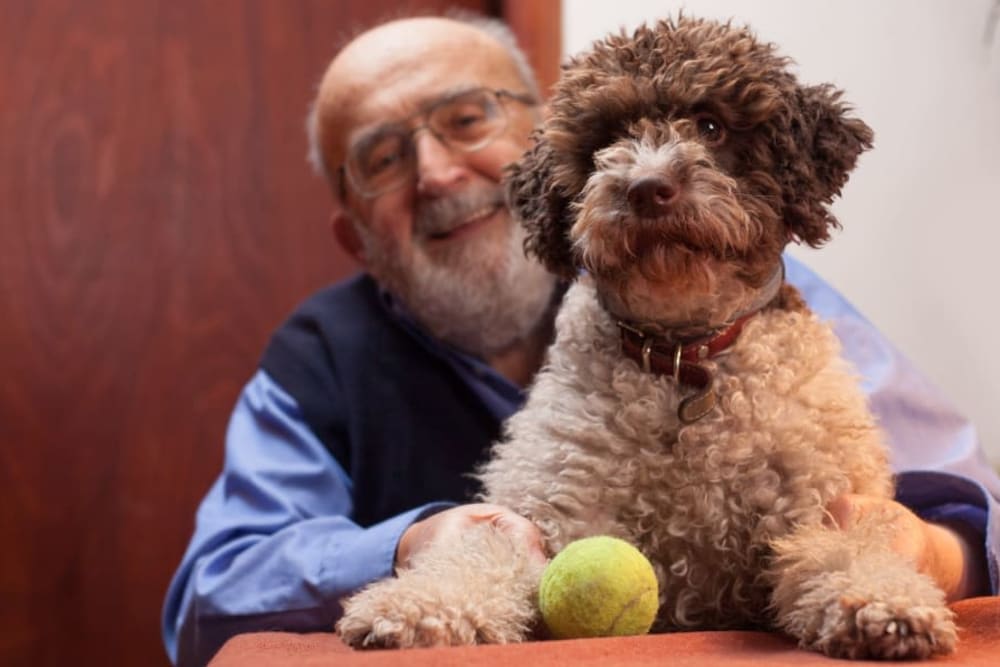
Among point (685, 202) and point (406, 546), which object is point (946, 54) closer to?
point (685, 202)

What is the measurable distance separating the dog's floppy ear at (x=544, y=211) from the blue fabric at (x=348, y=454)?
41 centimetres

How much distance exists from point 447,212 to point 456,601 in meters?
1.02

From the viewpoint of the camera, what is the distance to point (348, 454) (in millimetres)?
2115

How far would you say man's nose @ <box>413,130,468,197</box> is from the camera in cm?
214

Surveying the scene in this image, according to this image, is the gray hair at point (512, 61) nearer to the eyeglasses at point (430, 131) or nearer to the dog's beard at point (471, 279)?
the eyeglasses at point (430, 131)

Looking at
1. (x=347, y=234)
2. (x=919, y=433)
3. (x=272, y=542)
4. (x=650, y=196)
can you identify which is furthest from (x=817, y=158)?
(x=347, y=234)

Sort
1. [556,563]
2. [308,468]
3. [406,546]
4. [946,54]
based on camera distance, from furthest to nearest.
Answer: [946,54] < [308,468] < [406,546] < [556,563]

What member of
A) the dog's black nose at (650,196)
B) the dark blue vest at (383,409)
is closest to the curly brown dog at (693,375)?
the dog's black nose at (650,196)

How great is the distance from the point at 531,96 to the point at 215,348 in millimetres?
1130

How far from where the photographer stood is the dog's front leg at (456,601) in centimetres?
127

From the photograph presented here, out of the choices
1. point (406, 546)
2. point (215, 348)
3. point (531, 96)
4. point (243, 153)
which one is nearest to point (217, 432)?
point (215, 348)

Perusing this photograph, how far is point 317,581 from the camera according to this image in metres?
1.72

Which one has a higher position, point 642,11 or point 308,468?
point 642,11

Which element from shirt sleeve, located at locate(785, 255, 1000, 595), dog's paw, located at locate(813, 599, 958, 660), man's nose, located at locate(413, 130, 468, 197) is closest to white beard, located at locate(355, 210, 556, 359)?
man's nose, located at locate(413, 130, 468, 197)
